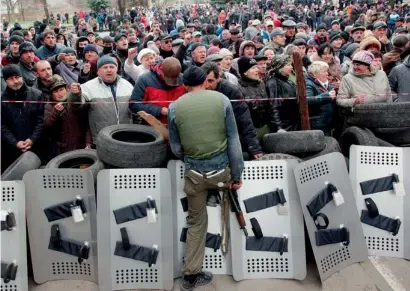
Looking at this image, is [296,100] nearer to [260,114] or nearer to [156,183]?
[260,114]

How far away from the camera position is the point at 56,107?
5.05 meters

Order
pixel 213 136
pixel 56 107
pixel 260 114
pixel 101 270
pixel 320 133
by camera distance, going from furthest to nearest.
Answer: pixel 260 114 → pixel 56 107 → pixel 320 133 → pixel 101 270 → pixel 213 136

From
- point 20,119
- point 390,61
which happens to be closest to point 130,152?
point 20,119

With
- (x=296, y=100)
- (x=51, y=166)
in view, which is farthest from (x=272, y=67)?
(x=51, y=166)

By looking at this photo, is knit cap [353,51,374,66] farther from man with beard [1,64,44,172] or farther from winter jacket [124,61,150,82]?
man with beard [1,64,44,172]

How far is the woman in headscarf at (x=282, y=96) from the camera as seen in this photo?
5.29 metres

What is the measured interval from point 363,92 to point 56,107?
11.4 feet

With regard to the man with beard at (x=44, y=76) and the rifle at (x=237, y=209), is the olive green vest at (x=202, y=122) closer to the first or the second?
the rifle at (x=237, y=209)

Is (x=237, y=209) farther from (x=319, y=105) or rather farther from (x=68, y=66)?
(x=68, y=66)

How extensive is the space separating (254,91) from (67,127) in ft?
7.18

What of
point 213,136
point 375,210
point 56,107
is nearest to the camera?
point 213,136

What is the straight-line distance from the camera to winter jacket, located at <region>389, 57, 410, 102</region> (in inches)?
229

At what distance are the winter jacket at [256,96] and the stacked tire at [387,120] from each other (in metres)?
1.00

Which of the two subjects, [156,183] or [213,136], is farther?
[156,183]
